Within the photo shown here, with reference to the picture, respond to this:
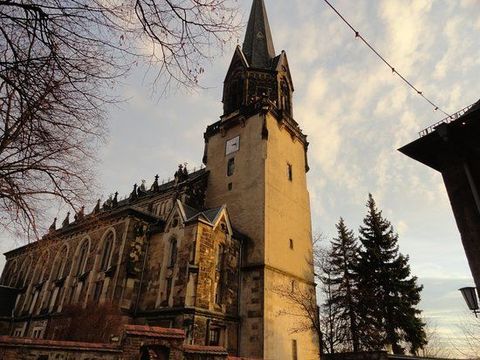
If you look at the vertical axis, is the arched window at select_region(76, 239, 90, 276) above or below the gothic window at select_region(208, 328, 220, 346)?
above

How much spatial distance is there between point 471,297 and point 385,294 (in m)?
17.0

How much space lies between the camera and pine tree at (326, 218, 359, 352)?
22094mm

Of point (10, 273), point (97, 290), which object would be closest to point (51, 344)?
point (97, 290)

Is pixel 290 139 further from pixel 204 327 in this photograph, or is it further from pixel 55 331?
pixel 55 331

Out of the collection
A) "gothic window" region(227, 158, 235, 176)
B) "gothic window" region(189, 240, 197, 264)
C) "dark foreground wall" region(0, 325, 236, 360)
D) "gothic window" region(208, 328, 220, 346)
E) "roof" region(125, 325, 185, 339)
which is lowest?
"dark foreground wall" region(0, 325, 236, 360)

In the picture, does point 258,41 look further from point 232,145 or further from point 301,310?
point 301,310

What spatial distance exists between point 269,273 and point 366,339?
7.55 meters

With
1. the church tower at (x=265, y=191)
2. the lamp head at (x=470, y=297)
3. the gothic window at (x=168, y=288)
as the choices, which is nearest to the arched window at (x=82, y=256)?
the gothic window at (x=168, y=288)

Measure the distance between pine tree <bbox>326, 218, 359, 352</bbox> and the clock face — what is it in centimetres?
1314

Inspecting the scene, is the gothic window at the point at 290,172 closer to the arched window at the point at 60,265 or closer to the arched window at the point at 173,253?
the arched window at the point at 173,253

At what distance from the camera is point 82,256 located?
25031mm

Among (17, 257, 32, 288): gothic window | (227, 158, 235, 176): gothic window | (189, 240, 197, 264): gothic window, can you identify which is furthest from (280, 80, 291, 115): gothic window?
(17, 257, 32, 288): gothic window

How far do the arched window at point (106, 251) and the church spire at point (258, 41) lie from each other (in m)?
19.8

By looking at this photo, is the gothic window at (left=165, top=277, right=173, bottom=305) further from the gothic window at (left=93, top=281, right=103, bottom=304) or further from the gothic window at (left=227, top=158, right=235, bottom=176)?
the gothic window at (left=227, top=158, right=235, bottom=176)
